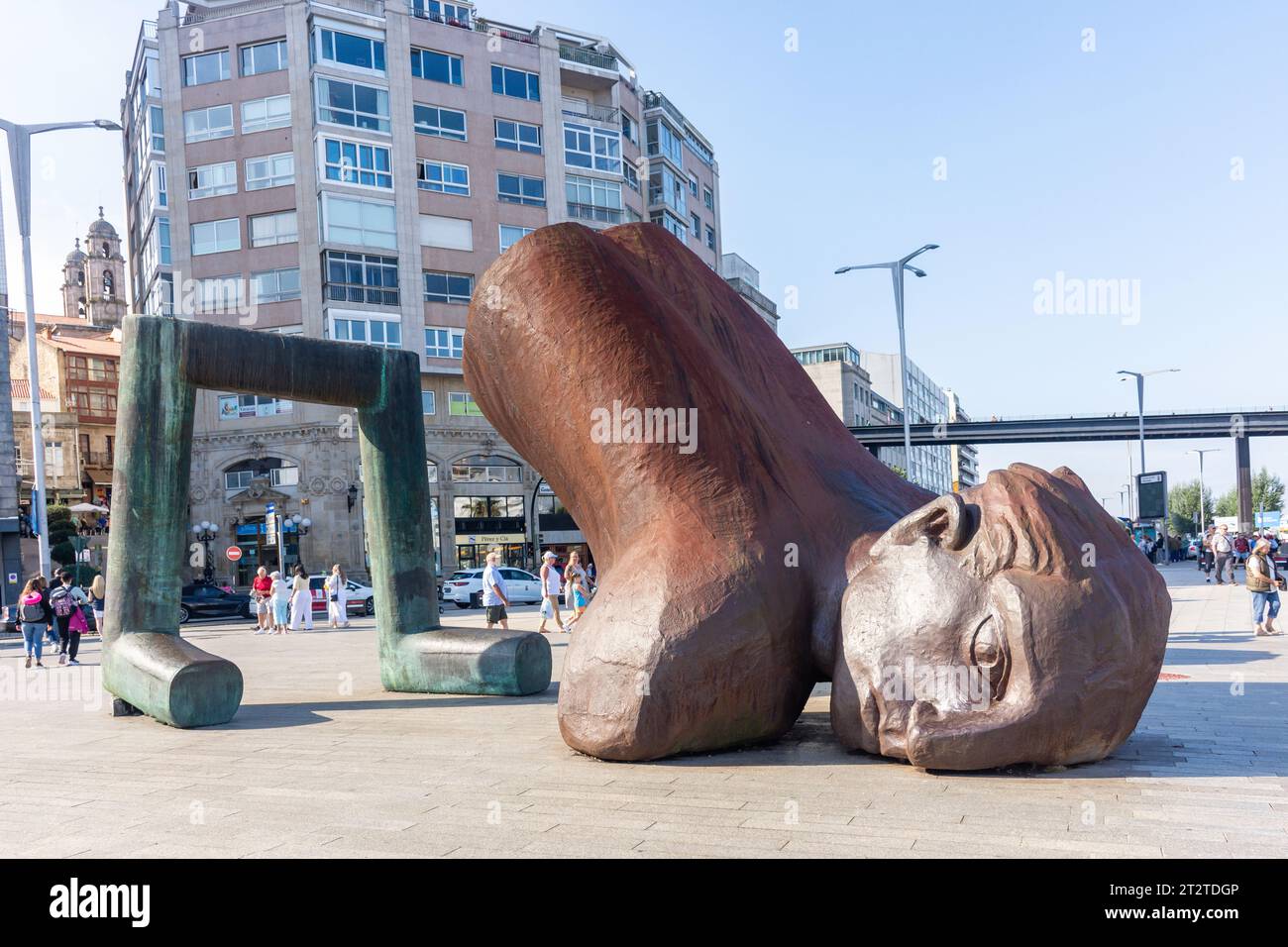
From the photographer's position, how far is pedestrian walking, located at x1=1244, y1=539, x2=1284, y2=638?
14.2 meters

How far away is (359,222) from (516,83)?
9789 mm

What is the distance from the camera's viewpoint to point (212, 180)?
1656 inches

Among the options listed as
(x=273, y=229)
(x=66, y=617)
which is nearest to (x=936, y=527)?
(x=66, y=617)

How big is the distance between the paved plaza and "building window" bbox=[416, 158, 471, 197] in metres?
36.9

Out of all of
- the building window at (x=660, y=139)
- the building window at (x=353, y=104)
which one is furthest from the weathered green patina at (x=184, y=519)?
the building window at (x=660, y=139)

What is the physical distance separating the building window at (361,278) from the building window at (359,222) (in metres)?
0.60

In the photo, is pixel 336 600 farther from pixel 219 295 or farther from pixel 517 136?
pixel 517 136

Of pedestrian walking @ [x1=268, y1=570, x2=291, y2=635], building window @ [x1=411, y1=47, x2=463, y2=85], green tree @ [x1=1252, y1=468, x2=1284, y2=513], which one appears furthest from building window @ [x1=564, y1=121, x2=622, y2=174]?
green tree @ [x1=1252, y1=468, x2=1284, y2=513]

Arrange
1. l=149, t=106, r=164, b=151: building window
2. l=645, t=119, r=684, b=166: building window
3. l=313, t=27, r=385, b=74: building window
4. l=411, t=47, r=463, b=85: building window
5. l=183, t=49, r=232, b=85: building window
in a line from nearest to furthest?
l=313, t=27, r=385, b=74: building window, l=183, t=49, r=232, b=85: building window, l=411, t=47, r=463, b=85: building window, l=149, t=106, r=164, b=151: building window, l=645, t=119, r=684, b=166: building window

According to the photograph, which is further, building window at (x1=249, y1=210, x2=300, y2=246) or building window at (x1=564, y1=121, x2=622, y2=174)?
building window at (x1=564, y1=121, x2=622, y2=174)

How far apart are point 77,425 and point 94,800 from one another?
227 ft

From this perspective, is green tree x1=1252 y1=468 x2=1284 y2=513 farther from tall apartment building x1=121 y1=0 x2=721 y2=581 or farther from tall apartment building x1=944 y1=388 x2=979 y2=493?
tall apartment building x1=121 y1=0 x2=721 y2=581

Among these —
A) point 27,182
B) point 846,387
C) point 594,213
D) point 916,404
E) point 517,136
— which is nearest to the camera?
point 27,182
